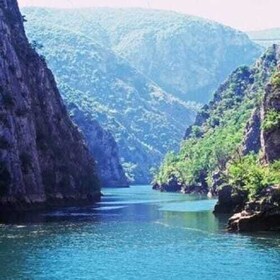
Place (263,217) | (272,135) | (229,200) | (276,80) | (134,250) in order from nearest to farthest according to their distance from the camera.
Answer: (134,250) → (263,217) → (229,200) → (272,135) → (276,80)

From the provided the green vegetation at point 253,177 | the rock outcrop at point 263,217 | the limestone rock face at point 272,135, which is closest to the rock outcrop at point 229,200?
the green vegetation at point 253,177

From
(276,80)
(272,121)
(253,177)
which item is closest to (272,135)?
(272,121)

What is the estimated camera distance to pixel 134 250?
308 feet

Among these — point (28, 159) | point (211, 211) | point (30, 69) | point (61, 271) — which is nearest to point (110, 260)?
point (61, 271)

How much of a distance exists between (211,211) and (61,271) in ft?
247

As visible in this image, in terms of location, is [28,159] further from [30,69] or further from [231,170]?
[231,170]

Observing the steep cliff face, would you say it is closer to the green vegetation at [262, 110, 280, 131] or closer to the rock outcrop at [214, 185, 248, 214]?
the rock outcrop at [214, 185, 248, 214]

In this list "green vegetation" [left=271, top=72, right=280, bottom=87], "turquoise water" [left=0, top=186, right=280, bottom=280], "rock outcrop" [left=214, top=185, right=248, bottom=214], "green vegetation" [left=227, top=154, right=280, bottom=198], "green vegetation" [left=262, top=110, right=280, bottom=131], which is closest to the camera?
"turquoise water" [left=0, top=186, right=280, bottom=280]

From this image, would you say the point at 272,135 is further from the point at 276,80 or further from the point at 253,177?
the point at 253,177

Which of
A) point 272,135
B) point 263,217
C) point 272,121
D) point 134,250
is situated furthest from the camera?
point 272,135

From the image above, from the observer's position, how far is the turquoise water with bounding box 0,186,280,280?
7856 cm

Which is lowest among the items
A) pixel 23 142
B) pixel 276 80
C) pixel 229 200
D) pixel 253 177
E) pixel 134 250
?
pixel 134 250

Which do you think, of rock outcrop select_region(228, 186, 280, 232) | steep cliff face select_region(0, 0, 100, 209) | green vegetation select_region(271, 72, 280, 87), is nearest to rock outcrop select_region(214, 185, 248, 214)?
rock outcrop select_region(228, 186, 280, 232)

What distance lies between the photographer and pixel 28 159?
171 m
